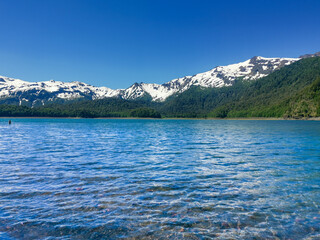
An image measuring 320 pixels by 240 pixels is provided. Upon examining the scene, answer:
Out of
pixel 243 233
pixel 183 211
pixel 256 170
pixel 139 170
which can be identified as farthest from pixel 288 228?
pixel 139 170

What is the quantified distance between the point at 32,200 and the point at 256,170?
19.5 m

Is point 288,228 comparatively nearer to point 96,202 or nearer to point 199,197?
point 199,197

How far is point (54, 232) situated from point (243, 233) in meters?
8.22

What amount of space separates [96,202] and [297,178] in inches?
664

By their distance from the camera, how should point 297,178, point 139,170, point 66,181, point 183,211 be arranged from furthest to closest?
point 139,170 < point 297,178 < point 66,181 < point 183,211

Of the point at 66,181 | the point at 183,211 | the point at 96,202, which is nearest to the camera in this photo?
the point at 183,211

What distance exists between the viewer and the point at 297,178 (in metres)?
19.8

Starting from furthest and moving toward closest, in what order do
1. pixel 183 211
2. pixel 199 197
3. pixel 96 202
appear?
pixel 199 197 → pixel 96 202 → pixel 183 211

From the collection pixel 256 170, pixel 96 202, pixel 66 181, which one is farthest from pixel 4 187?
pixel 256 170

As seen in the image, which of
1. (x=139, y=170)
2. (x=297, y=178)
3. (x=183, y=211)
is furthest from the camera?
(x=139, y=170)

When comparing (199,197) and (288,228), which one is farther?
(199,197)

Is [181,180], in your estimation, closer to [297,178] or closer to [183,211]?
[183,211]

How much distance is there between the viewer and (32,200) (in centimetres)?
1381

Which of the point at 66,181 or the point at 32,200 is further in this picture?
the point at 66,181
